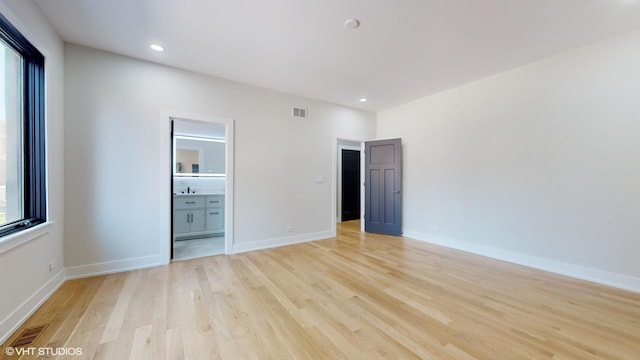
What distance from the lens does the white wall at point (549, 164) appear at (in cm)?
268

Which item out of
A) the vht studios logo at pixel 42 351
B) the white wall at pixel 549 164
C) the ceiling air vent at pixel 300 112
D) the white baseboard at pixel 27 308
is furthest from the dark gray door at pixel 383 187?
the white baseboard at pixel 27 308

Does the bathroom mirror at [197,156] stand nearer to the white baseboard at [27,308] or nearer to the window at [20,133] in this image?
the window at [20,133]

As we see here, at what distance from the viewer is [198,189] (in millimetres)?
5570

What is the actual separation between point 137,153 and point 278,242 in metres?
2.50

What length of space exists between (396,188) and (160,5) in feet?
15.1

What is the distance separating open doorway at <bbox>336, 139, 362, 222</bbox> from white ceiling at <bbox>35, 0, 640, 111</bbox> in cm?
344

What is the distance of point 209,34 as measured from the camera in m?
2.64

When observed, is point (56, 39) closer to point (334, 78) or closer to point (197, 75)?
point (197, 75)

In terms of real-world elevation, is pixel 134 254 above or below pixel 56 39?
below

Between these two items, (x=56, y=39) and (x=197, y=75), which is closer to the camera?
(x=56, y=39)

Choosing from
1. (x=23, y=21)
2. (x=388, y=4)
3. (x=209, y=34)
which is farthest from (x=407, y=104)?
(x=23, y=21)

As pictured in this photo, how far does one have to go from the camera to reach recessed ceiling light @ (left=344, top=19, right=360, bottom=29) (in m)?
2.40

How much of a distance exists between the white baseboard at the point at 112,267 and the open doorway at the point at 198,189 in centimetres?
46

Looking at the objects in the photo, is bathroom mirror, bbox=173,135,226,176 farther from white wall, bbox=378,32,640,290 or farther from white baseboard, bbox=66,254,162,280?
white wall, bbox=378,32,640,290
